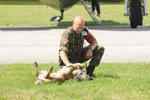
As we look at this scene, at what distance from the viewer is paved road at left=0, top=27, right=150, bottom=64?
14016 millimetres

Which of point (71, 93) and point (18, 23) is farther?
point (18, 23)

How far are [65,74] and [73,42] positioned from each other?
0.78 metres

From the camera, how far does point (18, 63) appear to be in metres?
13.1

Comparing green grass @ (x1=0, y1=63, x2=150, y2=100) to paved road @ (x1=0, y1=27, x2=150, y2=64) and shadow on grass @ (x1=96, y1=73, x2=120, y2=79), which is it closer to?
shadow on grass @ (x1=96, y1=73, x2=120, y2=79)

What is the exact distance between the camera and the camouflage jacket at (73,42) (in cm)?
1038

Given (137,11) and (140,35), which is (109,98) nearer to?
(140,35)

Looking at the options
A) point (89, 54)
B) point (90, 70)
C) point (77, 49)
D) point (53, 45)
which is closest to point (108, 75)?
point (90, 70)

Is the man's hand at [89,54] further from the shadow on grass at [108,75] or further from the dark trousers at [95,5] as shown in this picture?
the dark trousers at [95,5]

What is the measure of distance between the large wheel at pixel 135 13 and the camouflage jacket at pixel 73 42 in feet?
36.7

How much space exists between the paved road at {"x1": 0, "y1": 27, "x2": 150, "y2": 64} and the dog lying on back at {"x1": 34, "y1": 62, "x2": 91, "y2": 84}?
10.9ft

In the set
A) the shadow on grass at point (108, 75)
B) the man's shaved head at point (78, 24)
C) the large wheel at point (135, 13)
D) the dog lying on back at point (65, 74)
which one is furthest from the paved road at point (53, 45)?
the dog lying on back at point (65, 74)

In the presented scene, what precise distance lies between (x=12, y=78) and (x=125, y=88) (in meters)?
2.27

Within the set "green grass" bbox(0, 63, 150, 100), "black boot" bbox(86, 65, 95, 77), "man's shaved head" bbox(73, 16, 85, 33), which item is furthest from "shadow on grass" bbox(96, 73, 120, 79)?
"man's shaved head" bbox(73, 16, 85, 33)

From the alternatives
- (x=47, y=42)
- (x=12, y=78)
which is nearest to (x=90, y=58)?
(x=12, y=78)
